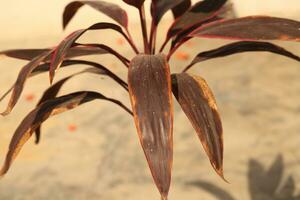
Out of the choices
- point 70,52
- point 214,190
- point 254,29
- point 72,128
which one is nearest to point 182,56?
point 72,128

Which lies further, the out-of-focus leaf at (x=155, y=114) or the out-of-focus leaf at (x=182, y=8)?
the out-of-focus leaf at (x=182, y=8)

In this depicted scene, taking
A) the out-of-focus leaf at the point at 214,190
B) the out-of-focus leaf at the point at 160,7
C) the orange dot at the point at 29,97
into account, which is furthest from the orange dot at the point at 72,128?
the out-of-focus leaf at the point at 160,7

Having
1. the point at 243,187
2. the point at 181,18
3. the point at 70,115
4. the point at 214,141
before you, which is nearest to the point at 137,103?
the point at 214,141

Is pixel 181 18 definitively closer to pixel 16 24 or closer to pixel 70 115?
pixel 70 115

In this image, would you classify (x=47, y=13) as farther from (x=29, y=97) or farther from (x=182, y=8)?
(x=182, y=8)

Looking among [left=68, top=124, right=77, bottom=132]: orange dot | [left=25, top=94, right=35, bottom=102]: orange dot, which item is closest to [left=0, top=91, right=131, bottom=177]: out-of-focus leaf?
[left=68, top=124, right=77, bottom=132]: orange dot

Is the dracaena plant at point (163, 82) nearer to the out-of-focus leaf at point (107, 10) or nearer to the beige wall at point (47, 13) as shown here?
the out-of-focus leaf at point (107, 10)
